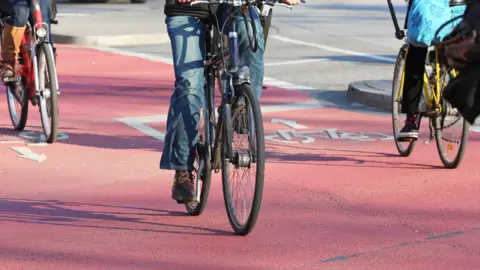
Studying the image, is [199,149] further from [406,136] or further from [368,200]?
[406,136]

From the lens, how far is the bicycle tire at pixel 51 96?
9680mm

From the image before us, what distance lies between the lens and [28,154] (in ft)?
30.7

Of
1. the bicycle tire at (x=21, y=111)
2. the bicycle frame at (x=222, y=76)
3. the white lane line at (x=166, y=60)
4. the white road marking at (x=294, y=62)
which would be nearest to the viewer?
the bicycle frame at (x=222, y=76)

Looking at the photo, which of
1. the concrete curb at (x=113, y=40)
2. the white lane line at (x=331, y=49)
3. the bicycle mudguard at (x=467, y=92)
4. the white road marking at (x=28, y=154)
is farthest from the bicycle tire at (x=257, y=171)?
the concrete curb at (x=113, y=40)

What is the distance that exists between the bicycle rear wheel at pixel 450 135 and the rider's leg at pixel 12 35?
140 inches

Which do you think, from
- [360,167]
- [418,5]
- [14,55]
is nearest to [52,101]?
[14,55]

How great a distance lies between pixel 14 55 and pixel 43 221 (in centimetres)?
356

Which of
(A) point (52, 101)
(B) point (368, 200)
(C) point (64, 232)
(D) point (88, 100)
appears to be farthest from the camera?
(D) point (88, 100)

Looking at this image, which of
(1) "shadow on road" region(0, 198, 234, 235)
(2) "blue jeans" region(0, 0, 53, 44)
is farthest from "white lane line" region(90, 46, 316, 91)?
(1) "shadow on road" region(0, 198, 234, 235)

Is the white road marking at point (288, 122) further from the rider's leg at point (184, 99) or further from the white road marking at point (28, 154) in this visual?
the rider's leg at point (184, 99)

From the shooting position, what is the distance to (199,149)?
6.77 m

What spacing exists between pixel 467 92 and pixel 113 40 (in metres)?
15.9

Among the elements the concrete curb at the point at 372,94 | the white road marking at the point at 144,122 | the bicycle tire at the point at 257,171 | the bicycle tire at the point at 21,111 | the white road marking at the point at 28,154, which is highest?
the bicycle tire at the point at 257,171

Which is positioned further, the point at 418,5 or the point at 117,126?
the point at 117,126
